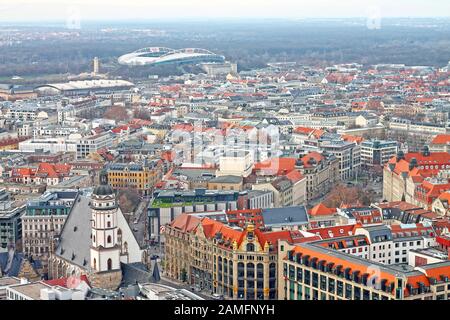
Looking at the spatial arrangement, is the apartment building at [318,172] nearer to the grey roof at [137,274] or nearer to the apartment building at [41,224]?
the apartment building at [41,224]

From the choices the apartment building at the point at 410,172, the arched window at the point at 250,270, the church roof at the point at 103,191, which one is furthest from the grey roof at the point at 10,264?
the apartment building at the point at 410,172

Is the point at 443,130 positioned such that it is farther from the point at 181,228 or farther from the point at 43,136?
the point at 181,228

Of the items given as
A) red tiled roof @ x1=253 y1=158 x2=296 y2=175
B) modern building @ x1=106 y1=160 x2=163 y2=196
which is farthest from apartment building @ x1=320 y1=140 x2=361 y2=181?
modern building @ x1=106 y1=160 x2=163 y2=196

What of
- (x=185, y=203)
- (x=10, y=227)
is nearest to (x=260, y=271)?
(x=185, y=203)

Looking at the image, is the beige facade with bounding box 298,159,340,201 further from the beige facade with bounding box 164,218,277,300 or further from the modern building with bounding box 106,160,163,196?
the beige facade with bounding box 164,218,277,300

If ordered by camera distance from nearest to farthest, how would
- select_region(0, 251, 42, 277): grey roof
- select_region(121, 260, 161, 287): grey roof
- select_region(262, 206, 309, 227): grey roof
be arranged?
select_region(121, 260, 161, 287): grey roof, select_region(0, 251, 42, 277): grey roof, select_region(262, 206, 309, 227): grey roof
